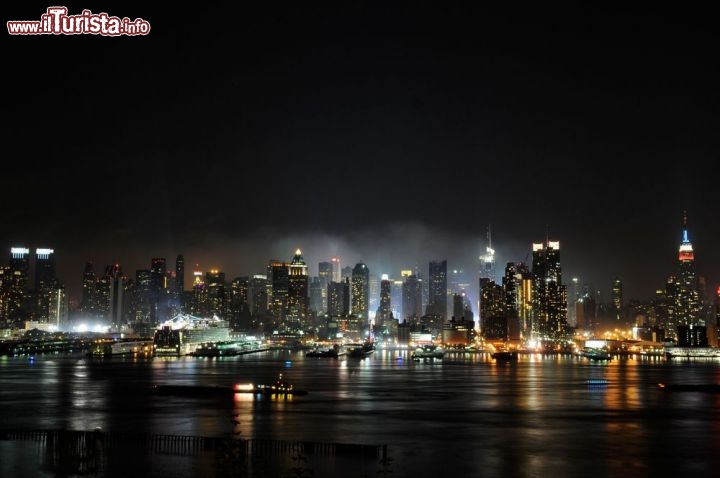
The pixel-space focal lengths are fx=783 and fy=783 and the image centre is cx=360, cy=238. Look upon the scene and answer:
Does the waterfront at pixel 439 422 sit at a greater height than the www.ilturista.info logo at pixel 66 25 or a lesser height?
lesser

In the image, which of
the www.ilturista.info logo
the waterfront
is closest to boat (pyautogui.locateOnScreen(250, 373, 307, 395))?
the waterfront

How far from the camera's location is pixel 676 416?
6975 cm

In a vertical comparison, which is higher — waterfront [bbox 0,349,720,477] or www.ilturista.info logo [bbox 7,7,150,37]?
www.ilturista.info logo [bbox 7,7,150,37]

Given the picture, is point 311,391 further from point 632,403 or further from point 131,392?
point 632,403

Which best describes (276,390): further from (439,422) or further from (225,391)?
(439,422)

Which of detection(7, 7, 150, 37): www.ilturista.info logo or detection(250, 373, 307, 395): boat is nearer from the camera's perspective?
detection(7, 7, 150, 37): www.ilturista.info logo

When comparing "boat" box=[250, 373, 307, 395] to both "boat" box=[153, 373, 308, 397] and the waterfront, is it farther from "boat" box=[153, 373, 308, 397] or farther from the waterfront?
the waterfront

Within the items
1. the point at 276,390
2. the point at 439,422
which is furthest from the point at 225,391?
the point at 439,422

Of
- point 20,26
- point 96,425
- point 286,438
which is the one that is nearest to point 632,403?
point 286,438

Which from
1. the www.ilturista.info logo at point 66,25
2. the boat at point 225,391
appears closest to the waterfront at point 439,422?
the boat at point 225,391

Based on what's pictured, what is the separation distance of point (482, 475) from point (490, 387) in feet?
206

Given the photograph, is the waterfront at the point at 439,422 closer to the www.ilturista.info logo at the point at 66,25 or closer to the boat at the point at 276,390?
the boat at the point at 276,390

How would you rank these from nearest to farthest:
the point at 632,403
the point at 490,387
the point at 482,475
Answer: the point at 482,475
the point at 632,403
the point at 490,387

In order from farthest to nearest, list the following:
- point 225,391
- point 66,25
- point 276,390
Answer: point 225,391, point 276,390, point 66,25
